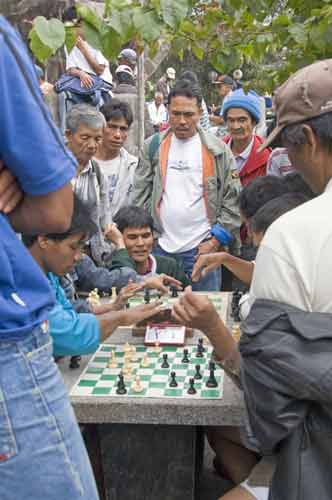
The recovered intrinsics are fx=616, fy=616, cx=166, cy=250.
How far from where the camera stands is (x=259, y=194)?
3.50 m

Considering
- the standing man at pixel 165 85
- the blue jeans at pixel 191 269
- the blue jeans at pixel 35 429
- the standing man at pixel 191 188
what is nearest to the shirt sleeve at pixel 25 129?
the blue jeans at pixel 35 429

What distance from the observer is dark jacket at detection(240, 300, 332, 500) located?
1.70 metres

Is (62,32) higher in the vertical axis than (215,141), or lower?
higher

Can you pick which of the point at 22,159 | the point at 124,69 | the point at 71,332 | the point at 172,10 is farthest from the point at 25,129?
the point at 124,69

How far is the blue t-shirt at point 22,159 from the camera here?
4.26 ft

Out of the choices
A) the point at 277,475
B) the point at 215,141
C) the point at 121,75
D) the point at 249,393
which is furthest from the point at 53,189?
the point at 121,75

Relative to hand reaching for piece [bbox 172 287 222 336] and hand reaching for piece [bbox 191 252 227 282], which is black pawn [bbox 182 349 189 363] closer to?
hand reaching for piece [bbox 172 287 222 336]

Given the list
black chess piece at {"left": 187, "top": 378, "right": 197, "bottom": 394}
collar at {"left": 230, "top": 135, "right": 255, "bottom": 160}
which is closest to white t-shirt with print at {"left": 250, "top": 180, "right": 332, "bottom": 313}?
black chess piece at {"left": 187, "top": 378, "right": 197, "bottom": 394}

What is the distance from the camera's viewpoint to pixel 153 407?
2.49 m

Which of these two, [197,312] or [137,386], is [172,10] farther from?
[137,386]

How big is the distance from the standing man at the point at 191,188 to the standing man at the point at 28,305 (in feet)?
11.8

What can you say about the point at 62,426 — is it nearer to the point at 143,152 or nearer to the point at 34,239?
the point at 34,239

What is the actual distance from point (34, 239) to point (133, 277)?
59.6 inches

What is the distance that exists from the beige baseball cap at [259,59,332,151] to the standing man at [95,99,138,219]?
3324mm
